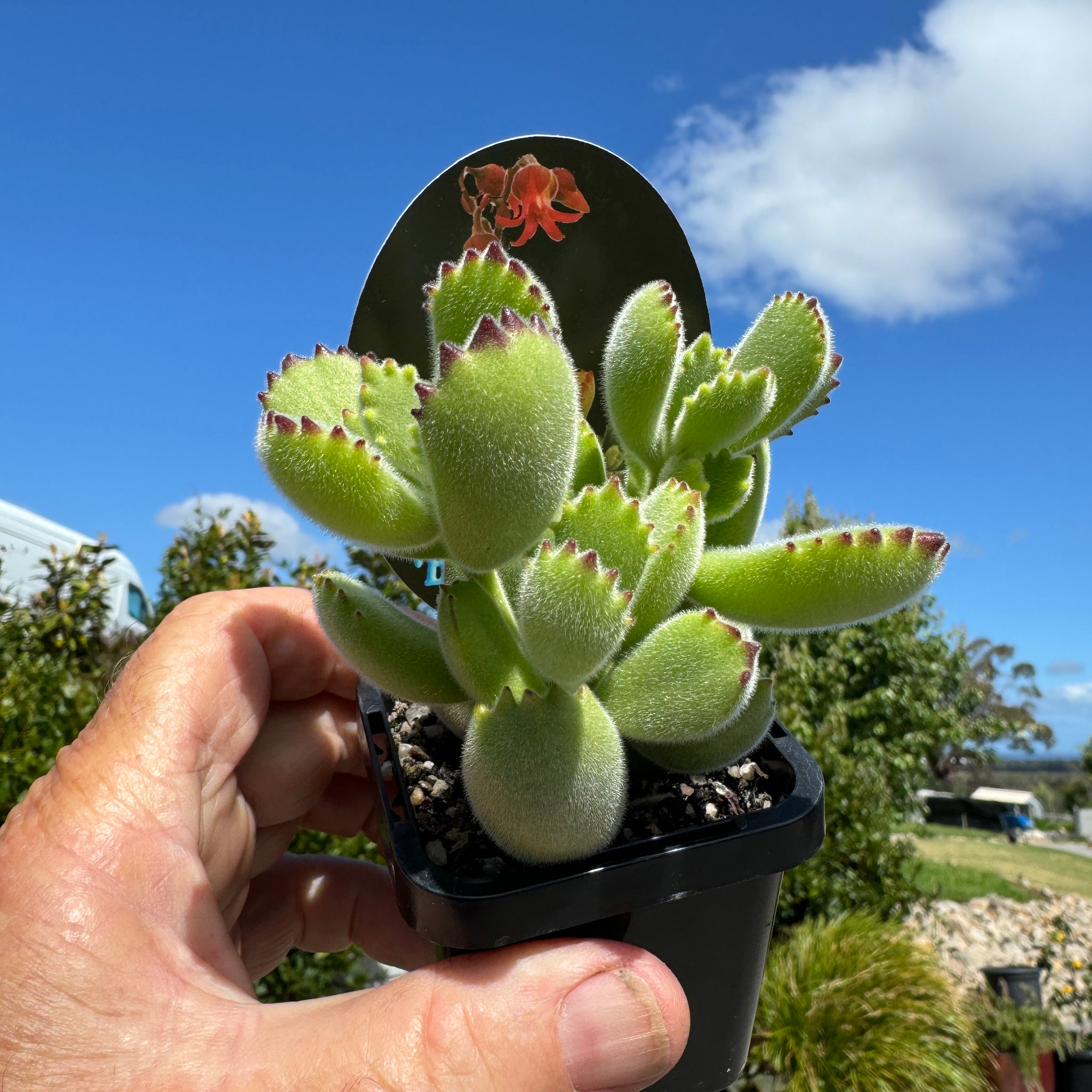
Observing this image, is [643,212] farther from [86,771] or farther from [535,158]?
[86,771]

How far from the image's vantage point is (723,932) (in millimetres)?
1022

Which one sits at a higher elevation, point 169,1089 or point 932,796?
point 932,796

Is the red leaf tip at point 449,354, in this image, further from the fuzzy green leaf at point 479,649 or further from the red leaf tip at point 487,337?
the fuzzy green leaf at point 479,649

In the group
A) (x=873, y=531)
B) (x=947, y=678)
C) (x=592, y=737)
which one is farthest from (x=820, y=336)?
(x=947, y=678)

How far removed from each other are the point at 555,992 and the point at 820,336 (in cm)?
76

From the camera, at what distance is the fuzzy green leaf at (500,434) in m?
0.73

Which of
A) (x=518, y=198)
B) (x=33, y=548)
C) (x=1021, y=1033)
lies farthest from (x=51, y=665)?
(x=33, y=548)

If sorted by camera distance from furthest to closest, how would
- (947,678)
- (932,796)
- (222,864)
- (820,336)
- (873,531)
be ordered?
(932,796) < (947,678) < (222,864) < (820,336) < (873,531)

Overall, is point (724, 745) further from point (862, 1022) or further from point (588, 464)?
point (862, 1022)

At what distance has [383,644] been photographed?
0.94 m

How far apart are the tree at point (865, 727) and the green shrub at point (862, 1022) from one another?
496mm

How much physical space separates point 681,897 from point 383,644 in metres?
0.41

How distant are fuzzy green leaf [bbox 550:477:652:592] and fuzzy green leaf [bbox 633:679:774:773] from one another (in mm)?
218

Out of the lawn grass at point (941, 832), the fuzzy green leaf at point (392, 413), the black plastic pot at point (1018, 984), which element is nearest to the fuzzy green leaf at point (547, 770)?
the fuzzy green leaf at point (392, 413)
